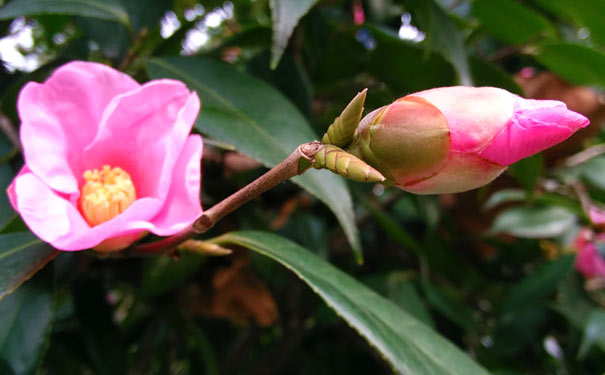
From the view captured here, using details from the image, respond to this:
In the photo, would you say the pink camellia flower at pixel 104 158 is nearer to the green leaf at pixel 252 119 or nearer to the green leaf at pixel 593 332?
the green leaf at pixel 252 119

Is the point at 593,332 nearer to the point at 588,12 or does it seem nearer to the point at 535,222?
the point at 535,222

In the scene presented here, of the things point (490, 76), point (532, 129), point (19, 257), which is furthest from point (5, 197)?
point (490, 76)

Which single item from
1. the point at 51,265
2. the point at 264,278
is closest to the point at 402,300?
the point at 264,278

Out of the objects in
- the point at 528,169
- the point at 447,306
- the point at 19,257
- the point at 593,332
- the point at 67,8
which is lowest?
the point at 447,306

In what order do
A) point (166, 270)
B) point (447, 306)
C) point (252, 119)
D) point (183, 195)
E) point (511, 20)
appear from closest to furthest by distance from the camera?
1. point (183, 195)
2. point (252, 119)
3. point (166, 270)
4. point (511, 20)
5. point (447, 306)

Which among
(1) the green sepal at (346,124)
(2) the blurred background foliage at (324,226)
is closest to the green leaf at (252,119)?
(2) the blurred background foliage at (324,226)

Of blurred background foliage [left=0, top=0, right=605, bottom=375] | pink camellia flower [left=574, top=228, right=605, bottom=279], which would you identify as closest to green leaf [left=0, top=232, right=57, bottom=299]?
blurred background foliage [left=0, top=0, right=605, bottom=375]
